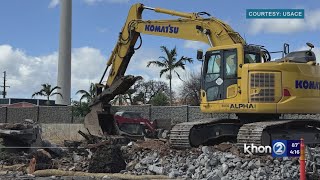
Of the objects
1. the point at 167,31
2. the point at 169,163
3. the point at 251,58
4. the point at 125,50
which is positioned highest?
the point at 167,31

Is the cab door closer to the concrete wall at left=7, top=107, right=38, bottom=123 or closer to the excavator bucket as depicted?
the excavator bucket

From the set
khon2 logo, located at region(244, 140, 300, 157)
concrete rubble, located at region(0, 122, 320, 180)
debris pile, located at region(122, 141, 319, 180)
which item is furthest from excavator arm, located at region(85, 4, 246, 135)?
khon2 logo, located at region(244, 140, 300, 157)

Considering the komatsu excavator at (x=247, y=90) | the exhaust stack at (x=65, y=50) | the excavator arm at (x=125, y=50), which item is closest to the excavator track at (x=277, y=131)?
the komatsu excavator at (x=247, y=90)

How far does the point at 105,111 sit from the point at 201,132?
213 inches

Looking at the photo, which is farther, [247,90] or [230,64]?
[230,64]

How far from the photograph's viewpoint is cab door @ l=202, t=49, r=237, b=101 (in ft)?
48.2

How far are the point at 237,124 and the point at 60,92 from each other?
183 ft

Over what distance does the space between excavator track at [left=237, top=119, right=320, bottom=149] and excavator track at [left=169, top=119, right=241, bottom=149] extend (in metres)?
1.08

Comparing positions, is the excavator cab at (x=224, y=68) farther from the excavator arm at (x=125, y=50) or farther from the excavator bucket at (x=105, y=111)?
the excavator bucket at (x=105, y=111)

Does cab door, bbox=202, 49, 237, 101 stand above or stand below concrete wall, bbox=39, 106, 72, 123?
above

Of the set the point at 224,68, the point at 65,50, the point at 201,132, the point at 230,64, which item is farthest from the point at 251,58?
the point at 65,50

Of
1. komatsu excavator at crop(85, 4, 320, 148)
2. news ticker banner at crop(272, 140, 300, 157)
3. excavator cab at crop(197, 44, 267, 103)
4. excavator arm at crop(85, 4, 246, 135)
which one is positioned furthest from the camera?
excavator arm at crop(85, 4, 246, 135)

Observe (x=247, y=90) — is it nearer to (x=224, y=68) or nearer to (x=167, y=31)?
(x=224, y=68)

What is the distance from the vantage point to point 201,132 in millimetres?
15078
